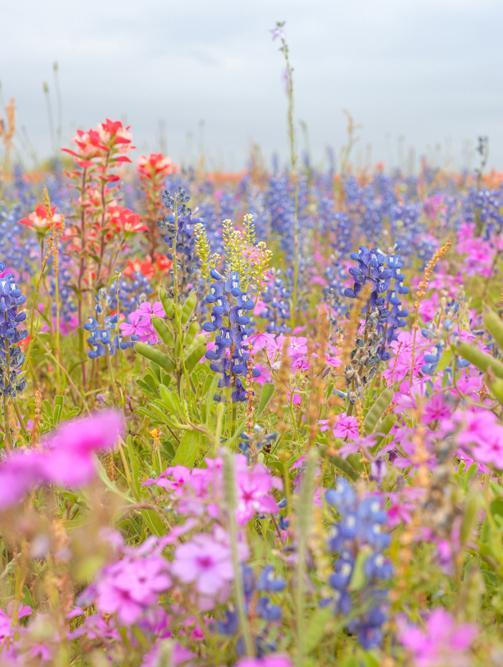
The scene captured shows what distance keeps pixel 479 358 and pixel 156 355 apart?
3.34ft

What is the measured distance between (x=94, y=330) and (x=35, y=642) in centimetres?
163

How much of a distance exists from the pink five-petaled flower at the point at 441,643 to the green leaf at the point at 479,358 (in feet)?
2.70

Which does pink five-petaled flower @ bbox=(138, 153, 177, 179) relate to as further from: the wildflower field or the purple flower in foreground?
the purple flower in foreground

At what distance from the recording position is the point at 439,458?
1335 millimetres

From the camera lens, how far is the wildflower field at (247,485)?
3.98 feet

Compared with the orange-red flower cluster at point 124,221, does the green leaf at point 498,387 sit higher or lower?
lower

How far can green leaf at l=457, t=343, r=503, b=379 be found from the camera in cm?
178

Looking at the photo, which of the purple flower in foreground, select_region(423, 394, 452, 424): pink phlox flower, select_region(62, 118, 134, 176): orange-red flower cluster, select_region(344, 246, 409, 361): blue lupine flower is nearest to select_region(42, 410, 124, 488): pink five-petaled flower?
the purple flower in foreground

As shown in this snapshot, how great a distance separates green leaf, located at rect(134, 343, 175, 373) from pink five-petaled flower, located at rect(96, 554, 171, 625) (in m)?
1.03

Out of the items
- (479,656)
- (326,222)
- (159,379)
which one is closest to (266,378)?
(159,379)

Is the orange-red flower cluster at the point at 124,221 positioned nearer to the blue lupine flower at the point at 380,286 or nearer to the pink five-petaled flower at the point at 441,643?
the blue lupine flower at the point at 380,286

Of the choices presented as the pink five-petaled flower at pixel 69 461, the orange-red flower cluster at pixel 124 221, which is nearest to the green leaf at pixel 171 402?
the pink five-petaled flower at pixel 69 461

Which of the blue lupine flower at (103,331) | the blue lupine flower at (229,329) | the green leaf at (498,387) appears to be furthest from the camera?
the blue lupine flower at (103,331)

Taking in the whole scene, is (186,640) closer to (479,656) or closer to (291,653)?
(291,653)
